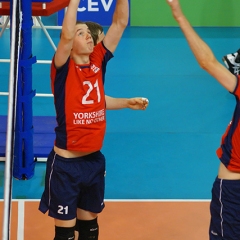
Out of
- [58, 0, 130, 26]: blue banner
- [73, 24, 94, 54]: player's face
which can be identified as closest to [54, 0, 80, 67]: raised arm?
[73, 24, 94, 54]: player's face

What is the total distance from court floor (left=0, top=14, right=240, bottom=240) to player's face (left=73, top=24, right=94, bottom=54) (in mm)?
1651

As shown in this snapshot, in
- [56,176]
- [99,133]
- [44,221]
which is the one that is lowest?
[44,221]

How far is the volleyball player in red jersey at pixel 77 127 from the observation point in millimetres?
4023

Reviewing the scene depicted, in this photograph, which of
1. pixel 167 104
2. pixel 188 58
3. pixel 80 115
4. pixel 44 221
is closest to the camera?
pixel 80 115

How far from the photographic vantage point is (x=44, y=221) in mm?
5145

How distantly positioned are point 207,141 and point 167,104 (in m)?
1.41

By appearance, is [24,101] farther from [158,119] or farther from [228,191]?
[228,191]

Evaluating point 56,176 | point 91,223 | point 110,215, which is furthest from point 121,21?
point 110,215

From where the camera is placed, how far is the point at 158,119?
7.75 metres

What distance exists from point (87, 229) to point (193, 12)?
9311 mm

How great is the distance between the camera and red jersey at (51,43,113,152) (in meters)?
4.02

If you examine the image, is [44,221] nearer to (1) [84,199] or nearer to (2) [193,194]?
(1) [84,199]

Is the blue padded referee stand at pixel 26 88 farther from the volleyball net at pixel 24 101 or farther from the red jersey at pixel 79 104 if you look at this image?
the red jersey at pixel 79 104

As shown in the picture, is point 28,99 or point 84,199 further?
point 28,99
